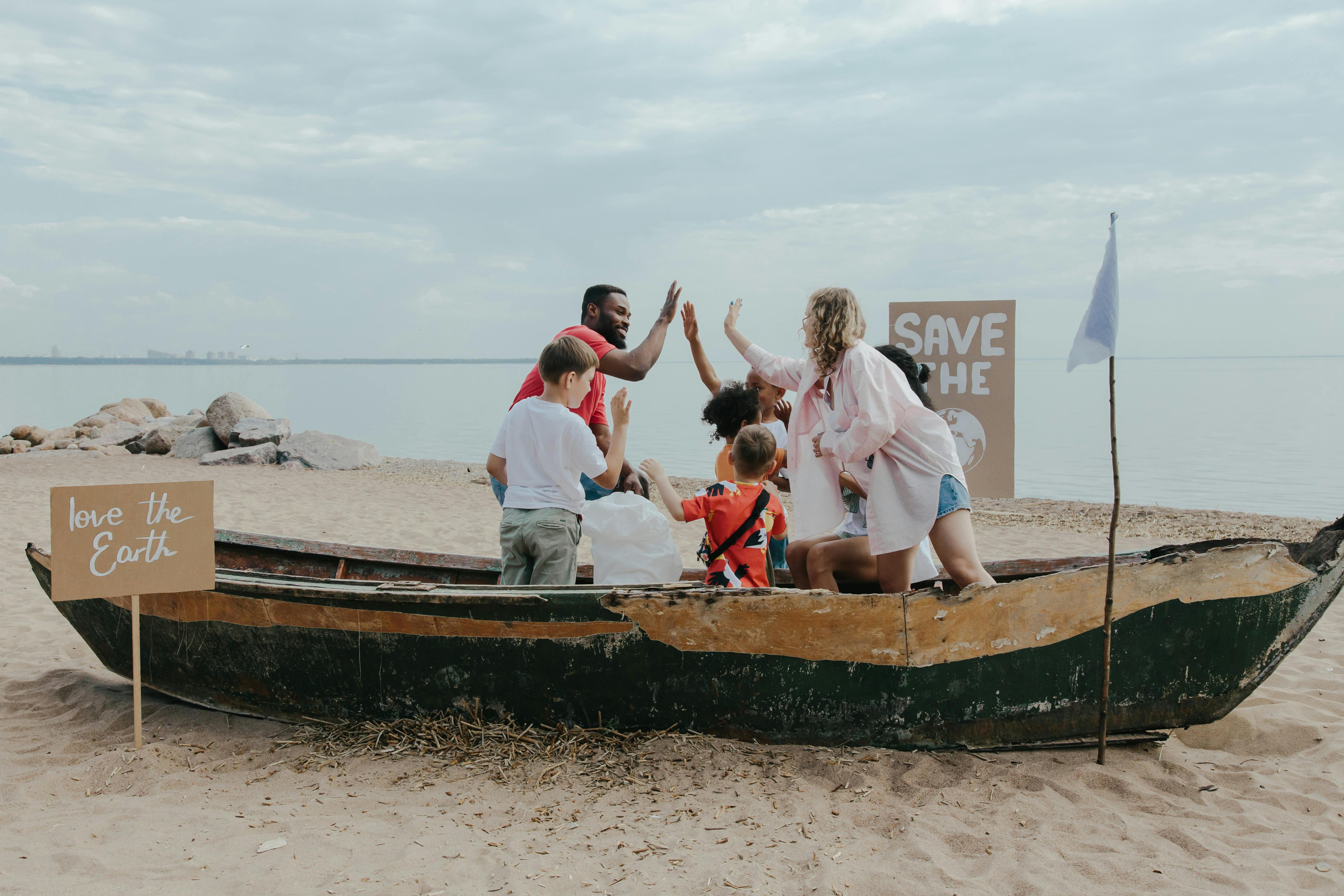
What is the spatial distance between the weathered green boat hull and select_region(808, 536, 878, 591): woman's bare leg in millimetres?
515

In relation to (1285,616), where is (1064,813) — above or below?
below

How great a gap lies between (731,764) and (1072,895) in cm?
118

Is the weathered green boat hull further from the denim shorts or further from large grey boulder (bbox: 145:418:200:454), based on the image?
large grey boulder (bbox: 145:418:200:454)

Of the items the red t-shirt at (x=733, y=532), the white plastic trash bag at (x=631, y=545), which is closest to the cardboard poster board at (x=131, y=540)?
the white plastic trash bag at (x=631, y=545)

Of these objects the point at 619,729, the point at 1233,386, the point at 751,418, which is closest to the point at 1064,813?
the point at 619,729

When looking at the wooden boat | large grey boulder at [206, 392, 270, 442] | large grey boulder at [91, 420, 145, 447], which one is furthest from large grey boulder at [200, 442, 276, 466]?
the wooden boat

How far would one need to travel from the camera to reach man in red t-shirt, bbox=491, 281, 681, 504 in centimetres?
430

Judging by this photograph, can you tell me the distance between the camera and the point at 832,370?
345cm

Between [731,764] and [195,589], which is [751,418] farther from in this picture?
[195,589]

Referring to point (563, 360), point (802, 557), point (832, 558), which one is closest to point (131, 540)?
point (563, 360)

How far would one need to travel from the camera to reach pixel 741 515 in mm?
3779

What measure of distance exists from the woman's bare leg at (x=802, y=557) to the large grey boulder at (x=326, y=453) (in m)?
14.2

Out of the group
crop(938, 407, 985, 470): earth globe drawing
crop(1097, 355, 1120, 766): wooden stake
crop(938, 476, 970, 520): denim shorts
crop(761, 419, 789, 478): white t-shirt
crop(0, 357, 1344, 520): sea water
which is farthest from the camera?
crop(0, 357, 1344, 520): sea water

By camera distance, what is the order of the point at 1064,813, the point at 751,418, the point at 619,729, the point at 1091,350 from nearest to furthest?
the point at 1064,813, the point at 1091,350, the point at 619,729, the point at 751,418
